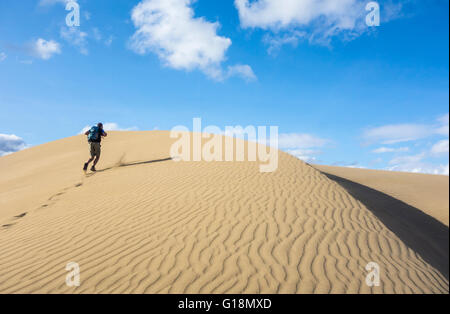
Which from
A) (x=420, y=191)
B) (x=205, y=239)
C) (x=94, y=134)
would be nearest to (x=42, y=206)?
(x=94, y=134)

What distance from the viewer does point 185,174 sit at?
10117 mm

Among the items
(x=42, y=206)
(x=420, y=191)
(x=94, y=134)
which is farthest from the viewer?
(x=420, y=191)

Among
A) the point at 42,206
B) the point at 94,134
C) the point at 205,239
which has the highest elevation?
the point at 94,134

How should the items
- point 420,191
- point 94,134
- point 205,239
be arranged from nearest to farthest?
1. point 205,239
2. point 94,134
3. point 420,191

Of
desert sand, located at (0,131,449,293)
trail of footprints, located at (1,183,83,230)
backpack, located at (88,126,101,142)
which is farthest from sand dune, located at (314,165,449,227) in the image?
trail of footprints, located at (1,183,83,230)

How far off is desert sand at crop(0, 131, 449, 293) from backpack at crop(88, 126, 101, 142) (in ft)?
6.90

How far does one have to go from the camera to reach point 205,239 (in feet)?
18.4

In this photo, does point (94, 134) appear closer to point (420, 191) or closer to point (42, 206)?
point (42, 206)

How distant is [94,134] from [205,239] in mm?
8297

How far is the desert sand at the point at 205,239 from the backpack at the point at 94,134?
2.10 metres

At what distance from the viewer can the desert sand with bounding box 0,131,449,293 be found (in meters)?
4.50

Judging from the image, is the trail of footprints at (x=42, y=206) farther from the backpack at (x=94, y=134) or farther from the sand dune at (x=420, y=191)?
the sand dune at (x=420, y=191)
